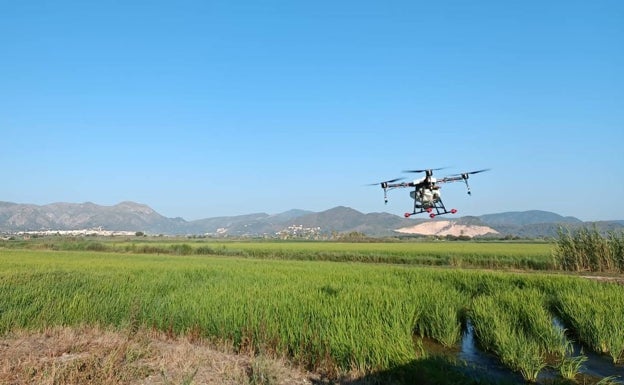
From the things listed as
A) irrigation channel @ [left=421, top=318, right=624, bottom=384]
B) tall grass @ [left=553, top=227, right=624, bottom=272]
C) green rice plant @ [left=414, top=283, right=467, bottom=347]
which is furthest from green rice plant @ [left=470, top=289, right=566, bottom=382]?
tall grass @ [left=553, top=227, right=624, bottom=272]

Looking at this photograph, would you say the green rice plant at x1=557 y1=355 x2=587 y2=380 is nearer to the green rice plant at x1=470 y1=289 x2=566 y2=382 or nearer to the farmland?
the farmland

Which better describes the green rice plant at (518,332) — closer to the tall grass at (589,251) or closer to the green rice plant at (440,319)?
the green rice plant at (440,319)

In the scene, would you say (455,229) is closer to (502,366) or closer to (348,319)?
(502,366)

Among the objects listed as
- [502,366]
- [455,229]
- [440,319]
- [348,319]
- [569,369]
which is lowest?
[502,366]

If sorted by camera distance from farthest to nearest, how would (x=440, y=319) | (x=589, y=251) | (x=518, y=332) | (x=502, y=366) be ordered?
1. (x=589, y=251)
2. (x=440, y=319)
3. (x=518, y=332)
4. (x=502, y=366)

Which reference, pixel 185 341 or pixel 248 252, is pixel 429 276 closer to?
pixel 185 341

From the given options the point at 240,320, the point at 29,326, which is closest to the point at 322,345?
the point at 240,320

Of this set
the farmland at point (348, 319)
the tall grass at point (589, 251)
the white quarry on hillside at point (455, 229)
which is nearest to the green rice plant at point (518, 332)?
the farmland at point (348, 319)

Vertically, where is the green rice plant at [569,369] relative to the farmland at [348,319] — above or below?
below

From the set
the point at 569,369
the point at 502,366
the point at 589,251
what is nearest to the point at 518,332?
the point at 502,366

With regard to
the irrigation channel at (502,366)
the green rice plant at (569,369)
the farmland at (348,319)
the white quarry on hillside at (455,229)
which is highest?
the white quarry on hillside at (455,229)
